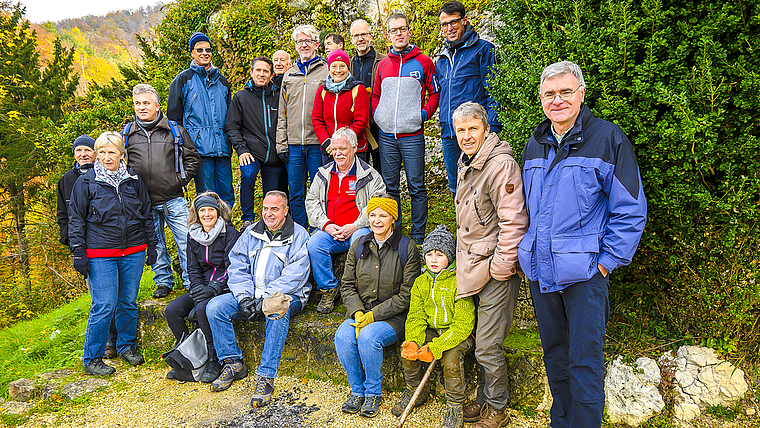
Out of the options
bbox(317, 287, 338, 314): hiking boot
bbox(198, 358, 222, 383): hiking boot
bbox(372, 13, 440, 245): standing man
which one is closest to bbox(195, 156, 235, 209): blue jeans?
bbox(317, 287, 338, 314): hiking boot

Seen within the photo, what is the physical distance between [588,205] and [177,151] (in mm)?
4242

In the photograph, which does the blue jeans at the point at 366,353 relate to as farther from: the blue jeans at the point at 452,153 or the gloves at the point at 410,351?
the blue jeans at the point at 452,153

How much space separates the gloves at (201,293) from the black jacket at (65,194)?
1355mm

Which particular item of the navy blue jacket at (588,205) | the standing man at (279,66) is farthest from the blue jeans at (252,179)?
the navy blue jacket at (588,205)

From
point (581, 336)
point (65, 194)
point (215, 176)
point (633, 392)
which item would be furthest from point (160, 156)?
point (633, 392)

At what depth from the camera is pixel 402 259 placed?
12.7 feet

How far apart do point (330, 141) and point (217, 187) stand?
5.41ft

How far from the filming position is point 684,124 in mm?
2592

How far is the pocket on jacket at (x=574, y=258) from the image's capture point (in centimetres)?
248

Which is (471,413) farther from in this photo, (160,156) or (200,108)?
(200,108)

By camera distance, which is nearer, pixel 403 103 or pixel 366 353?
pixel 366 353

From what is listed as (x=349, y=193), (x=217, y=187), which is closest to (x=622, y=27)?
(x=349, y=193)

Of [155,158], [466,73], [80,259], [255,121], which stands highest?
[466,73]

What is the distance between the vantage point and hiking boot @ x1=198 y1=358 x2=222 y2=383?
4.37m
